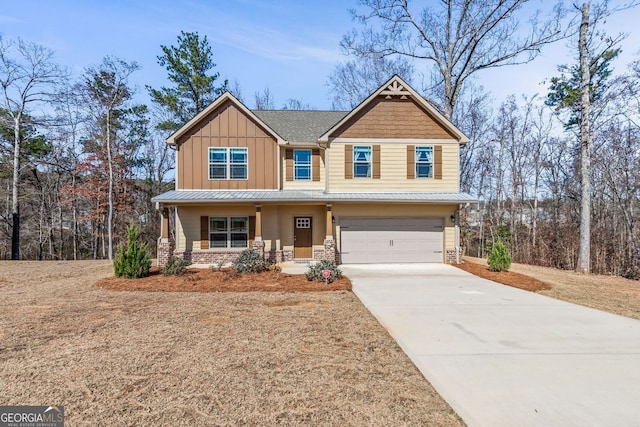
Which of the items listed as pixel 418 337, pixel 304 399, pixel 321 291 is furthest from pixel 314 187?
pixel 304 399

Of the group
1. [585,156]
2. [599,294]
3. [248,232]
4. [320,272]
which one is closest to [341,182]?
[248,232]

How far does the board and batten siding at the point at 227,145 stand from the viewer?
14.0 meters

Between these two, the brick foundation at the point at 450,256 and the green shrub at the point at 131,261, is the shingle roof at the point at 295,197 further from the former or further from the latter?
the brick foundation at the point at 450,256

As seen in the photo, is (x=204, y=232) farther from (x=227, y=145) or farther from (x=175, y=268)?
(x=227, y=145)

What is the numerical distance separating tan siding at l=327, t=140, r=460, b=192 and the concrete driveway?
260 inches

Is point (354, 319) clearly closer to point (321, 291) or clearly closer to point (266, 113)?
point (321, 291)

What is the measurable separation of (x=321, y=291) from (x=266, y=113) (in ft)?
38.8

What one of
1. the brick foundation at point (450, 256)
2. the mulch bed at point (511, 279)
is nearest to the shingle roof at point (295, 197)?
the brick foundation at point (450, 256)

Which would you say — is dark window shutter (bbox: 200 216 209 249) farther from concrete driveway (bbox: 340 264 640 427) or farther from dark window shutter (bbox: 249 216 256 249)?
concrete driveway (bbox: 340 264 640 427)

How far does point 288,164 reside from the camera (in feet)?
48.4

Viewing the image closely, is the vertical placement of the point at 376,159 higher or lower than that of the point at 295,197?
higher

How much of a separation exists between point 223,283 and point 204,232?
15.9 ft

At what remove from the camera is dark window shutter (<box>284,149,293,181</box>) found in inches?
579

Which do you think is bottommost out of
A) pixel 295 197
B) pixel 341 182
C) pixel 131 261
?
pixel 131 261
